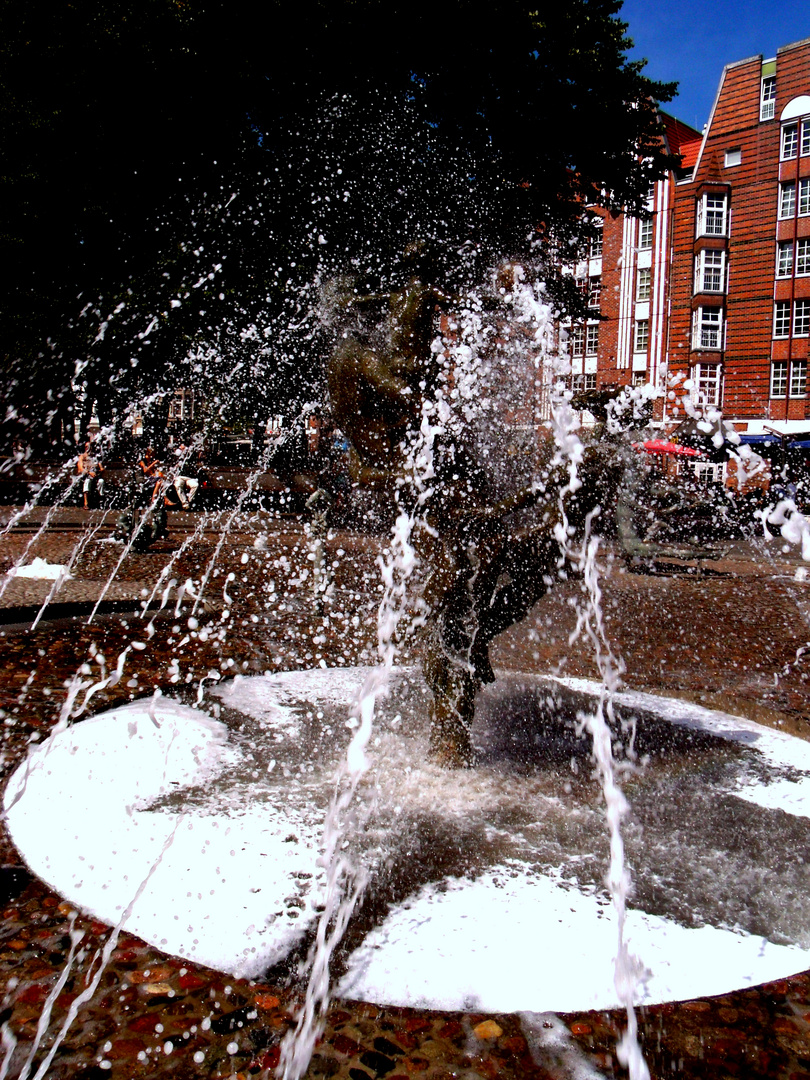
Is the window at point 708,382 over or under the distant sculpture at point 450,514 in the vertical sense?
over

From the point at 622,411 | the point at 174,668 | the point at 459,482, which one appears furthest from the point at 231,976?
the point at 174,668

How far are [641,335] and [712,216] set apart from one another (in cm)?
655

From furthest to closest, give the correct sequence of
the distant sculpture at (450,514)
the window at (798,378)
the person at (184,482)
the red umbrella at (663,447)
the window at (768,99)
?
the window at (768,99), the window at (798,378), the red umbrella at (663,447), the person at (184,482), the distant sculpture at (450,514)

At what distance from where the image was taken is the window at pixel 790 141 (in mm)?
38938

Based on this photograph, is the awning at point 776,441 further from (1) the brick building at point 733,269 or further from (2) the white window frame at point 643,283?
(2) the white window frame at point 643,283

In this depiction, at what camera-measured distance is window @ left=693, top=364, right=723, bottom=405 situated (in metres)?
40.8

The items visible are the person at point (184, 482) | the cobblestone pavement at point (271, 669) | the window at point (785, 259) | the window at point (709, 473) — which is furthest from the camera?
the window at point (785, 259)

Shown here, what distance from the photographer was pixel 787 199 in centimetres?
3953

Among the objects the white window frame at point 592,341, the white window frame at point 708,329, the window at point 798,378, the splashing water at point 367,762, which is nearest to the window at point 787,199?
the white window frame at point 708,329

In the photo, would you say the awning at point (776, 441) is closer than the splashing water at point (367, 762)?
No

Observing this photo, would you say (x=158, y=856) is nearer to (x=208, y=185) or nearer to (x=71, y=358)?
(x=208, y=185)

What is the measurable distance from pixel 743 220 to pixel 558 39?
90.6 ft

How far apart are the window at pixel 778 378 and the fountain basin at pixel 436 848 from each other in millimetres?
36459

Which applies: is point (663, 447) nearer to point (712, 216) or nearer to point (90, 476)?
point (90, 476)
